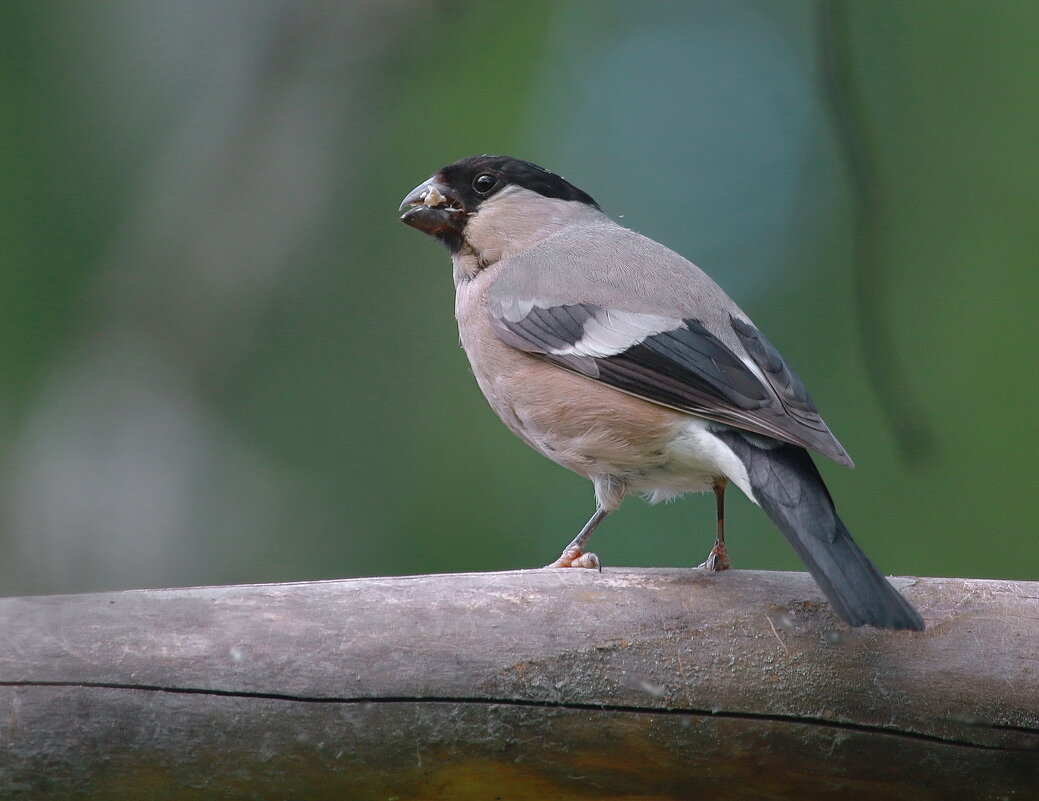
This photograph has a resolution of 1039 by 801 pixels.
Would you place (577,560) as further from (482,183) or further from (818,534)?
(482,183)

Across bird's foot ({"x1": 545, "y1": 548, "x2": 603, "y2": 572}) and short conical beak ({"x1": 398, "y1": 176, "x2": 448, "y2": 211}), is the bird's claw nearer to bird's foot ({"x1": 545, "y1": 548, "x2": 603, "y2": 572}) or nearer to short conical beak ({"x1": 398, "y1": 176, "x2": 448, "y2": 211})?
bird's foot ({"x1": 545, "y1": 548, "x2": 603, "y2": 572})

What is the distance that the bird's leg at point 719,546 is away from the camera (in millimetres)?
2748

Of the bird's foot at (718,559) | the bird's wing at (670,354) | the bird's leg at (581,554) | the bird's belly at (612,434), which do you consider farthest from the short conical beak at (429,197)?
the bird's foot at (718,559)

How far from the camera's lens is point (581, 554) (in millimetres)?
2947

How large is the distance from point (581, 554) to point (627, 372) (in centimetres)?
54

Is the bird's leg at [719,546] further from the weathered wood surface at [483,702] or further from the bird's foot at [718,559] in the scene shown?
the weathered wood surface at [483,702]

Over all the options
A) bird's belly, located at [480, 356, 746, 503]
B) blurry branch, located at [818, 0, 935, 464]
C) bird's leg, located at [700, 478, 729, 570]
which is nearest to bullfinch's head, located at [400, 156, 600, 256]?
bird's belly, located at [480, 356, 746, 503]

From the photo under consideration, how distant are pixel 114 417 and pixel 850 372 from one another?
139 inches

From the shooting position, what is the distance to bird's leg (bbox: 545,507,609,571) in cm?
284

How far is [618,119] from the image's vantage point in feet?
21.3

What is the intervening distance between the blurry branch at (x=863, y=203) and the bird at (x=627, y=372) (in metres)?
0.55

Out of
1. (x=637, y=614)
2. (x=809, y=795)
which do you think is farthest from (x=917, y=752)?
(x=637, y=614)

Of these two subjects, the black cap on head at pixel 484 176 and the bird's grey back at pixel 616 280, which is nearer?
the bird's grey back at pixel 616 280

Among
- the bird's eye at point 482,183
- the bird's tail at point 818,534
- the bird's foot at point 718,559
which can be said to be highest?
the bird's eye at point 482,183
